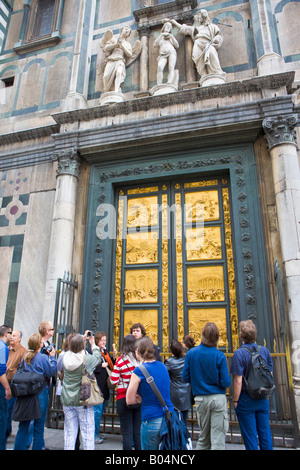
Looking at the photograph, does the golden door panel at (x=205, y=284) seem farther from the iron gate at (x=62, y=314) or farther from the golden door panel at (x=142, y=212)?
the iron gate at (x=62, y=314)

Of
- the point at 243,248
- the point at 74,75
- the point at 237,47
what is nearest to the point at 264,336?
the point at 243,248

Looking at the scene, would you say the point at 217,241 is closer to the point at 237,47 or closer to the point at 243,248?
the point at 243,248

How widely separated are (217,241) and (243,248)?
2.47ft

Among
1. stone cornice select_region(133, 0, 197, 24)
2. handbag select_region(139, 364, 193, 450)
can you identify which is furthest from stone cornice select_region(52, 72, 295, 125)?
handbag select_region(139, 364, 193, 450)

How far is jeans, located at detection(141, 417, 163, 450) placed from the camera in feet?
9.89

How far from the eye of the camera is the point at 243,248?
7.33 meters

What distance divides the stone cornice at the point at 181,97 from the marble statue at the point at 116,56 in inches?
32.3

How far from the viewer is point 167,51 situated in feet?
29.9

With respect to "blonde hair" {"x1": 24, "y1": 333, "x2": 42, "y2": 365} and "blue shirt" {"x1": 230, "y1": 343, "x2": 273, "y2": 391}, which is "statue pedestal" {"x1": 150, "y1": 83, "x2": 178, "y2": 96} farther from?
"blue shirt" {"x1": 230, "y1": 343, "x2": 273, "y2": 391}

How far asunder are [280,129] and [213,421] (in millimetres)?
6018

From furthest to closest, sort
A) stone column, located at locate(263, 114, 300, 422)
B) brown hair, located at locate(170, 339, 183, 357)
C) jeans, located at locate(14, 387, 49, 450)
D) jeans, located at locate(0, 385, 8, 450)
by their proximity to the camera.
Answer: stone column, located at locate(263, 114, 300, 422)
brown hair, located at locate(170, 339, 183, 357)
jeans, located at locate(0, 385, 8, 450)
jeans, located at locate(14, 387, 49, 450)

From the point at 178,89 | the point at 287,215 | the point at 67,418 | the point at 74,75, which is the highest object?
the point at 74,75

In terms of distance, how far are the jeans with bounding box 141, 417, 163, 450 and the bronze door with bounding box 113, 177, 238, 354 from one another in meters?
4.38

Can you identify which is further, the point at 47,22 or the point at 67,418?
the point at 47,22
